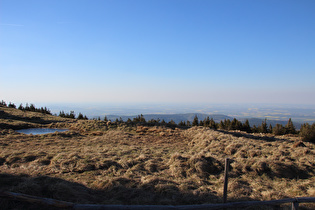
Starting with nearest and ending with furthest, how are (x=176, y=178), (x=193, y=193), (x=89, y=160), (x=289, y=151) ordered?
1. (x=193, y=193)
2. (x=176, y=178)
3. (x=89, y=160)
4. (x=289, y=151)

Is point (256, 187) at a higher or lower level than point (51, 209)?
lower

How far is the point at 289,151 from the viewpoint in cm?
1152

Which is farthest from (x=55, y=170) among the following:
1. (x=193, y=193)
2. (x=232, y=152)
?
(x=232, y=152)

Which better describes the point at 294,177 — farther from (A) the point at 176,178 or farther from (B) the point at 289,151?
(A) the point at 176,178

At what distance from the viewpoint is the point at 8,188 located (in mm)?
5711

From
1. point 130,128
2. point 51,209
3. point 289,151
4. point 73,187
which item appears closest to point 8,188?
point 73,187

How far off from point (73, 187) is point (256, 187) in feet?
25.2

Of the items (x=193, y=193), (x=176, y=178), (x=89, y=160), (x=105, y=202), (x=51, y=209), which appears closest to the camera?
(x=51, y=209)

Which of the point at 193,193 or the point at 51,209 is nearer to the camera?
the point at 51,209

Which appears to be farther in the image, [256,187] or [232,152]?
[232,152]

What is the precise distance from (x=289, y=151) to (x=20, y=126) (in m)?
32.1

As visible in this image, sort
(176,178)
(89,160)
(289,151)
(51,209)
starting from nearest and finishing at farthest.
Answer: (51,209) < (176,178) < (89,160) < (289,151)

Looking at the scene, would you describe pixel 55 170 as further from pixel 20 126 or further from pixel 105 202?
pixel 20 126

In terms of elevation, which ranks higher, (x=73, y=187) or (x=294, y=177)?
(x=73, y=187)
